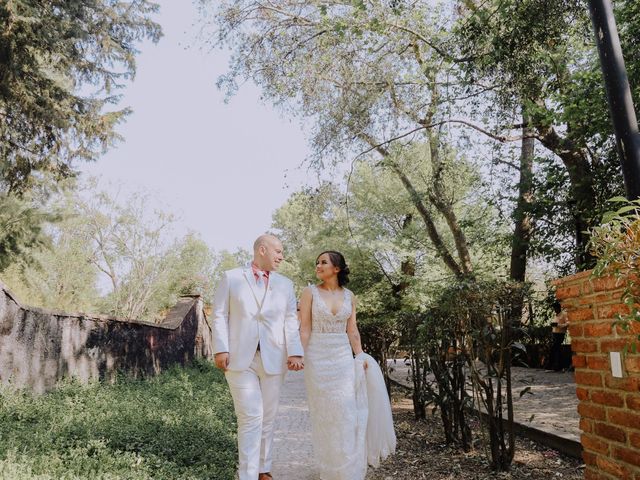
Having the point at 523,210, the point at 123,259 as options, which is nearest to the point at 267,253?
the point at 523,210

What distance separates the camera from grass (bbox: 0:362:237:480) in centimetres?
407

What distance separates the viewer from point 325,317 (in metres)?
4.83

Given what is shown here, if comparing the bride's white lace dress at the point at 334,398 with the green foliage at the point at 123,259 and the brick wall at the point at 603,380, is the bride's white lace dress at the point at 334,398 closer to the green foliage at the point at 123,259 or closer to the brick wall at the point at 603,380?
the brick wall at the point at 603,380

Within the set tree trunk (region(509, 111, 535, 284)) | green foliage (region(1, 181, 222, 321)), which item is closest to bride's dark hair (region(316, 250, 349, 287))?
tree trunk (region(509, 111, 535, 284))

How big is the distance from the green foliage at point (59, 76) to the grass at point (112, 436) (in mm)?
6369

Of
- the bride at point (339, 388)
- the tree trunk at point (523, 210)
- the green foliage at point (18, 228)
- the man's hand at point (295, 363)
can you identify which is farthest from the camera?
the green foliage at point (18, 228)

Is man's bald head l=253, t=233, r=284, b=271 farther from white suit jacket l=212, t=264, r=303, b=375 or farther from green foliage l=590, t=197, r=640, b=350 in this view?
green foliage l=590, t=197, r=640, b=350

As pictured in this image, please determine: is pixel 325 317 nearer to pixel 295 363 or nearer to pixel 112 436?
pixel 295 363

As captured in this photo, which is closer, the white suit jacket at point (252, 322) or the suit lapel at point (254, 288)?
the white suit jacket at point (252, 322)

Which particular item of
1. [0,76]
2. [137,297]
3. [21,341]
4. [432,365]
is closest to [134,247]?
[137,297]

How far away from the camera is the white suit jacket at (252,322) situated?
4.32m

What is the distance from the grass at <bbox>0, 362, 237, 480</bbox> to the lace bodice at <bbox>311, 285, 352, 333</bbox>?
1.47m

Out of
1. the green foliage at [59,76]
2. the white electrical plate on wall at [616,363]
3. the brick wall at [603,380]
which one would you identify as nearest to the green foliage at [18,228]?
the green foliage at [59,76]

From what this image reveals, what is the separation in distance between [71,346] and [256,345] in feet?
16.7
